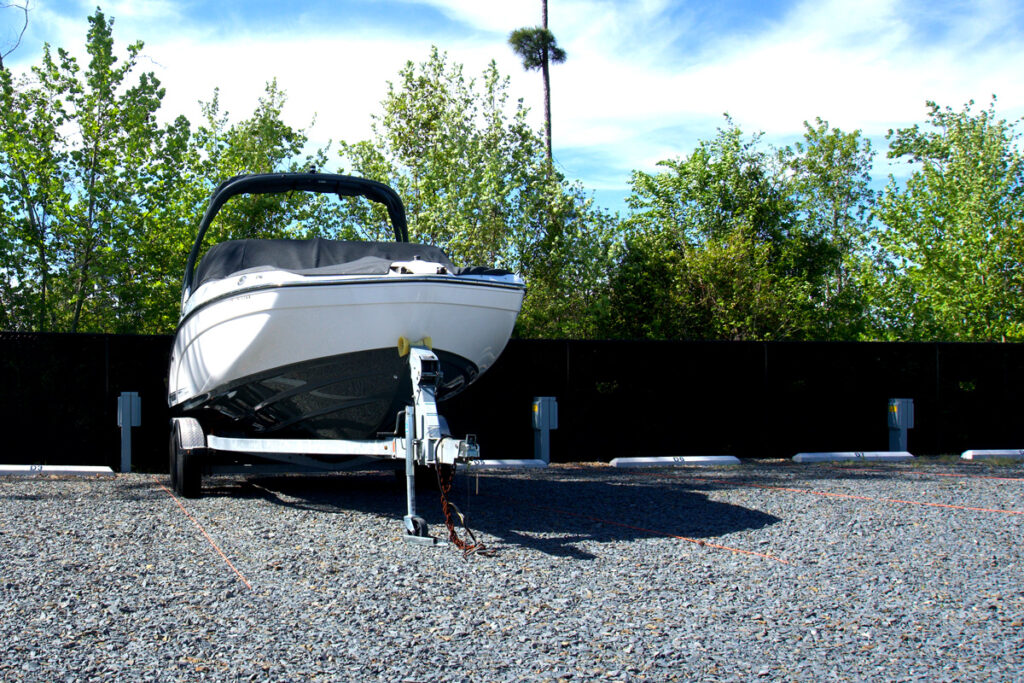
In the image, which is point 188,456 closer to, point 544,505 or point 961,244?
point 544,505

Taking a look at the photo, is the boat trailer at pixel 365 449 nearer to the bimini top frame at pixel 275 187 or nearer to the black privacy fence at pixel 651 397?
the bimini top frame at pixel 275 187

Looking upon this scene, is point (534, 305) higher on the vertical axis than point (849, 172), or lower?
lower

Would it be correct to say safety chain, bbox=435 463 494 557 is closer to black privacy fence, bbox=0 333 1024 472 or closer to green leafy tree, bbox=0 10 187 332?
black privacy fence, bbox=0 333 1024 472

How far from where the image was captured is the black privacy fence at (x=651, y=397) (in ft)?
36.9

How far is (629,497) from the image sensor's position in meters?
8.20

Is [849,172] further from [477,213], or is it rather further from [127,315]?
[127,315]

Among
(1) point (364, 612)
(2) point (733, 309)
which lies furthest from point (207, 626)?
(2) point (733, 309)

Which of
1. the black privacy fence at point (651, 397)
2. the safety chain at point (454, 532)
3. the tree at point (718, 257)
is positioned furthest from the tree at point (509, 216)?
the safety chain at point (454, 532)

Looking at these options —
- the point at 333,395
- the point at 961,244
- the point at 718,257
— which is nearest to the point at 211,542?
the point at 333,395

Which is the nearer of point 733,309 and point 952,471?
point 952,471

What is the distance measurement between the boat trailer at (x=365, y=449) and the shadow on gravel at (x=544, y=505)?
1.09 feet

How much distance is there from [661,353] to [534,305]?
9516 millimetres

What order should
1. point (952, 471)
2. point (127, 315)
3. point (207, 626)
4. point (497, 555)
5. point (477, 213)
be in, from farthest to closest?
point (477, 213)
point (127, 315)
point (952, 471)
point (497, 555)
point (207, 626)

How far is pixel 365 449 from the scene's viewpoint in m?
6.52
